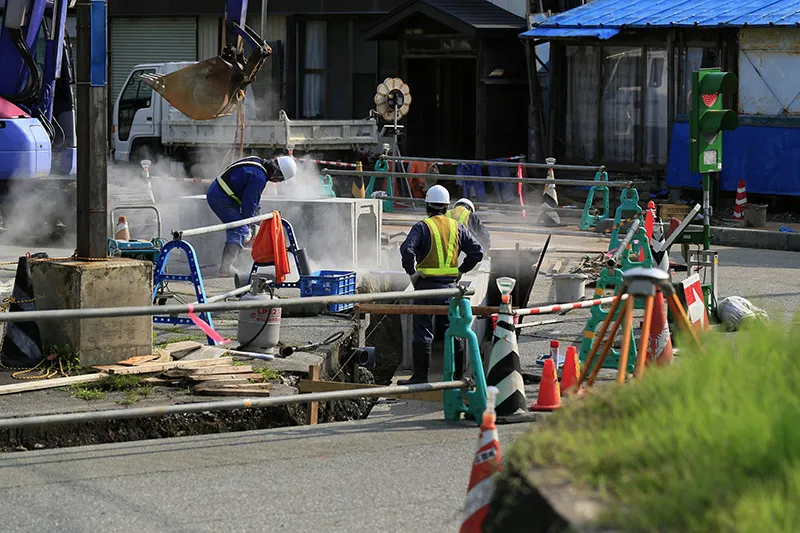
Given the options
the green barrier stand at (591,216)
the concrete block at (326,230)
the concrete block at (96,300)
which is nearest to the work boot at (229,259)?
the concrete block at (326,230)

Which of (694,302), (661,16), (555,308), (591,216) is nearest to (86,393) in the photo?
(555,308)

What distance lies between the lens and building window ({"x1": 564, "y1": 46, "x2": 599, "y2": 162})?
2742 cm

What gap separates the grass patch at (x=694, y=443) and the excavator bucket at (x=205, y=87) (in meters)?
12.5

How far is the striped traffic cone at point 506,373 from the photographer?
28.6 ft

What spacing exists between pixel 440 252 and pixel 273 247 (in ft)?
8.85

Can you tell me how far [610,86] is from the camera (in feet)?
88.6

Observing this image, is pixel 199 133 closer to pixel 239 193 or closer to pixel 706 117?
pixel 239 193

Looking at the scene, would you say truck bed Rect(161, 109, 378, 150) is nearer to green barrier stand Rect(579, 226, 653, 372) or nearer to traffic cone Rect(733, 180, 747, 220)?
traffic cone Rect(733, 180, 747, 220)

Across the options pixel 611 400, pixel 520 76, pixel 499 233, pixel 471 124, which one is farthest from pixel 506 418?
pixel 471 124

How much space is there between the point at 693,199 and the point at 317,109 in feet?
45.5

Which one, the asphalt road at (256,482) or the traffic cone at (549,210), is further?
the traffic cone at (549,210)

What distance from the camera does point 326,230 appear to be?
16531 millimetres

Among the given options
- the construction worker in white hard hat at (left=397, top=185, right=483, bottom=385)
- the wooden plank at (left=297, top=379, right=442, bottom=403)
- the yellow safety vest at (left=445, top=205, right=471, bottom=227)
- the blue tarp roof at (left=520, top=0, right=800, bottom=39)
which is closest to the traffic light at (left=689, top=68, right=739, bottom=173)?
the yellow safety vest at (left=445, top=205, right=471, bottom=227)

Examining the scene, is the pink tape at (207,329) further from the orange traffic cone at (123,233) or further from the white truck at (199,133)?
the white truck at (199,133)
